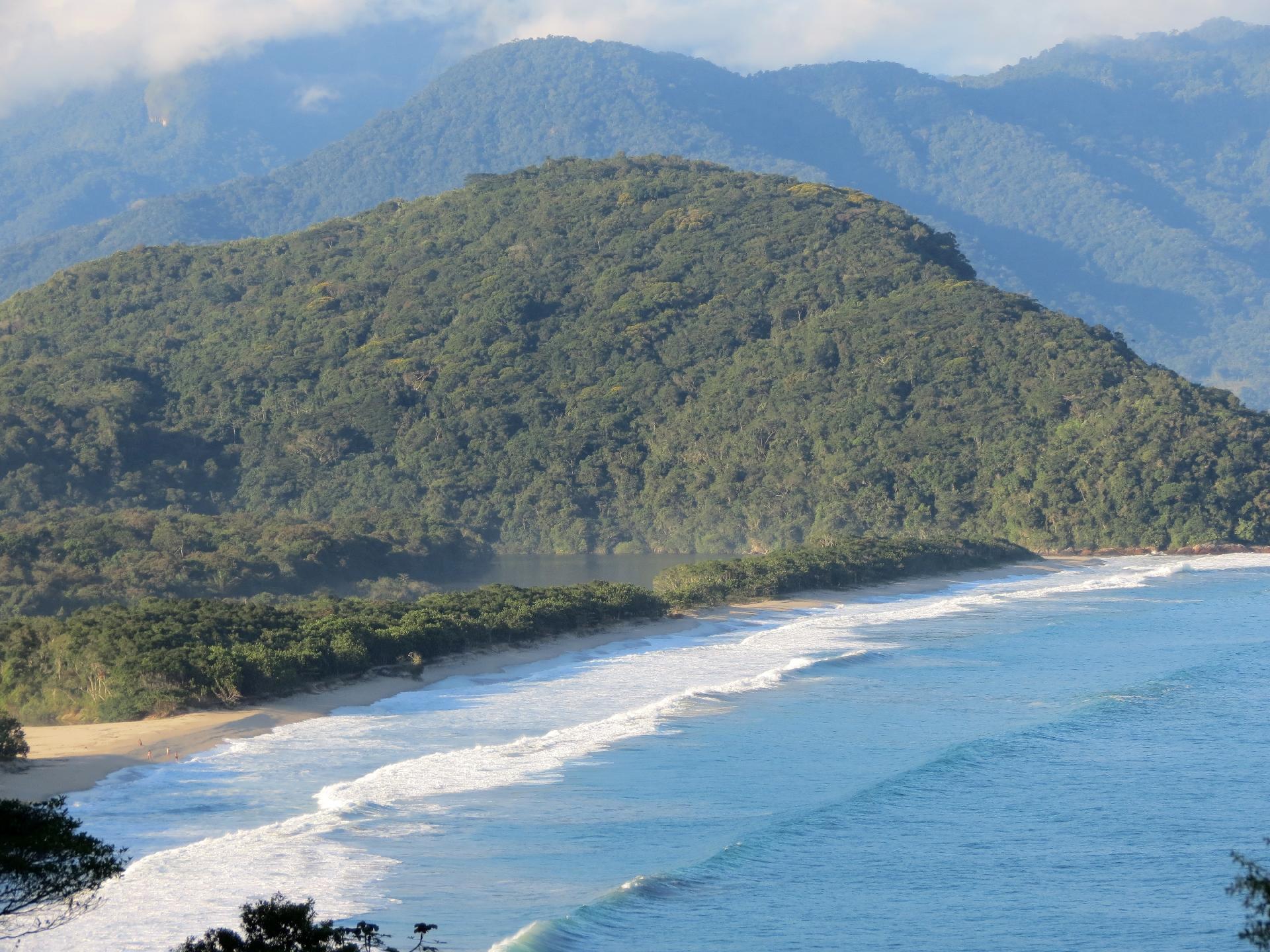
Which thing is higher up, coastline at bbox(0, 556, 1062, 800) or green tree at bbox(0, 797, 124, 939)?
green tree at bbox(0, 797, 124, 939)

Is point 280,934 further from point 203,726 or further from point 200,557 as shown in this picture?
point 200,557

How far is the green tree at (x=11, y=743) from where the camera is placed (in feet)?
55.4

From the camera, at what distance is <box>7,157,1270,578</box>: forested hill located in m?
63.8

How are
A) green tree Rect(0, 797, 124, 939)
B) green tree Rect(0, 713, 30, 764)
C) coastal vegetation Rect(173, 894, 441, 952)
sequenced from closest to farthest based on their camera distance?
coastal vegetation Rect(173, 894, 441, 952), green tree Rect(0, 797, 124, 939), green tree Rect(0, 713, 30, 764)

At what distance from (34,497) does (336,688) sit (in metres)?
40.7

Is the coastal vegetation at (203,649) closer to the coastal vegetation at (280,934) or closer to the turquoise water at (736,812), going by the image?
the turquoise water at (736,812)

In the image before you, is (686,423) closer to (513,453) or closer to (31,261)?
(513,453)

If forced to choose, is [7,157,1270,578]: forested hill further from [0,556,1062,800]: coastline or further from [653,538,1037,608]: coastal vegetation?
[0,556,1062,800]: coastline

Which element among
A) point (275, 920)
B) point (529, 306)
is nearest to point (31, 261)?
point (529, 306)

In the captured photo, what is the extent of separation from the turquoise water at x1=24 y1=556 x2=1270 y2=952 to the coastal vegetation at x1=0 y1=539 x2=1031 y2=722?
1450mm

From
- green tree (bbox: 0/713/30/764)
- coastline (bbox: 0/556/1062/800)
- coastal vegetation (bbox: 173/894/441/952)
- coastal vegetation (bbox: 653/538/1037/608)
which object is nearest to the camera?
coastal vegetation (bbox: 173/894/441/952)

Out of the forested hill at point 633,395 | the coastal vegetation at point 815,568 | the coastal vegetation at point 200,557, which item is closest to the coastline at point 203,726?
the coastal vegetation at point 815,568

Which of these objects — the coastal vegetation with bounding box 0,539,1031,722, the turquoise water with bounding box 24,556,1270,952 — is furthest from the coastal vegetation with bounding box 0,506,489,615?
the turquoise water with bounding box 24,556,1270,952

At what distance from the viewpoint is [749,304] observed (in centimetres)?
8206
